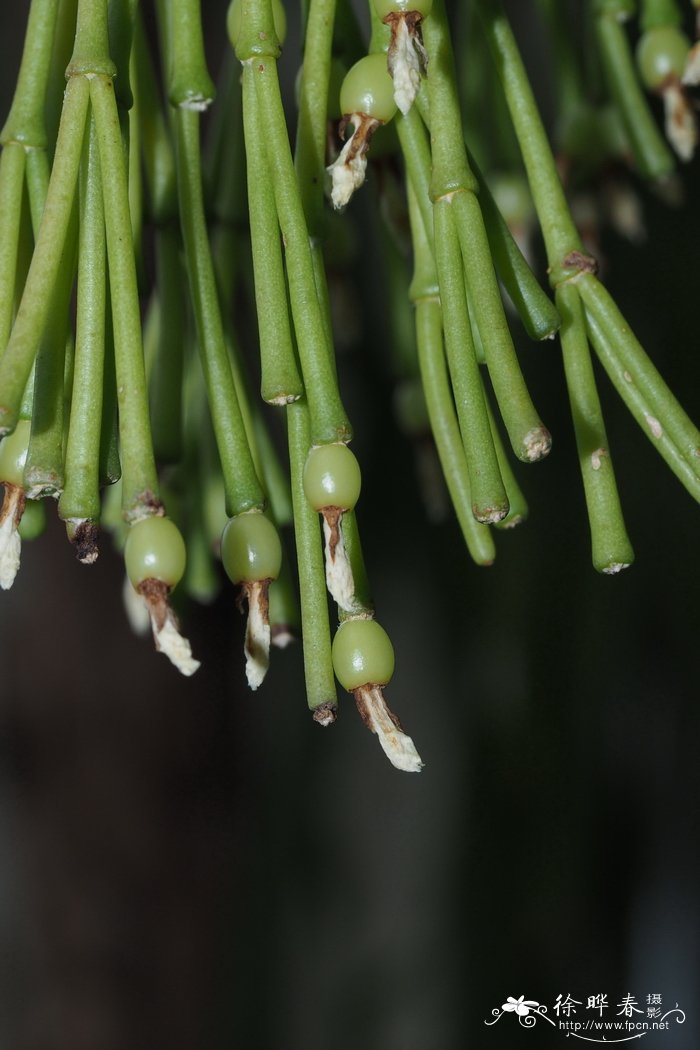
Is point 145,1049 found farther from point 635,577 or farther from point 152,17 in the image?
point 152,17

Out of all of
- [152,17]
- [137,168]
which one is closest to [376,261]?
[152,17]

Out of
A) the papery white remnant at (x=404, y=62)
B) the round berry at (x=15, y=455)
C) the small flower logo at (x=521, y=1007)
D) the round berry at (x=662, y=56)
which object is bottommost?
the small flower logo at (x=521, y=1007)

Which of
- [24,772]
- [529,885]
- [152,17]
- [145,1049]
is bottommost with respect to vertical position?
[145,1049]

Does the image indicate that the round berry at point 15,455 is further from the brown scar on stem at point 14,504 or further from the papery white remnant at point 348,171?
the papery white remnant at point 348,171

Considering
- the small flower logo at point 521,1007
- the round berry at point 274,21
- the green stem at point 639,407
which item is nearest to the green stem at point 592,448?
the green stem at point 639,407

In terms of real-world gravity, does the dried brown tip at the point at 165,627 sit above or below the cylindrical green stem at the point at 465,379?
below

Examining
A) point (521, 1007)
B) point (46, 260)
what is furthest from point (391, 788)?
point (46, 260)

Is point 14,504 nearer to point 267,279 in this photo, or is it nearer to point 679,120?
point 267,279

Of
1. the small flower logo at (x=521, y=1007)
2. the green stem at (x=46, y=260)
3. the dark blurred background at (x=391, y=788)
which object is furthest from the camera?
the dark blurred background at (x=391, y=788)
